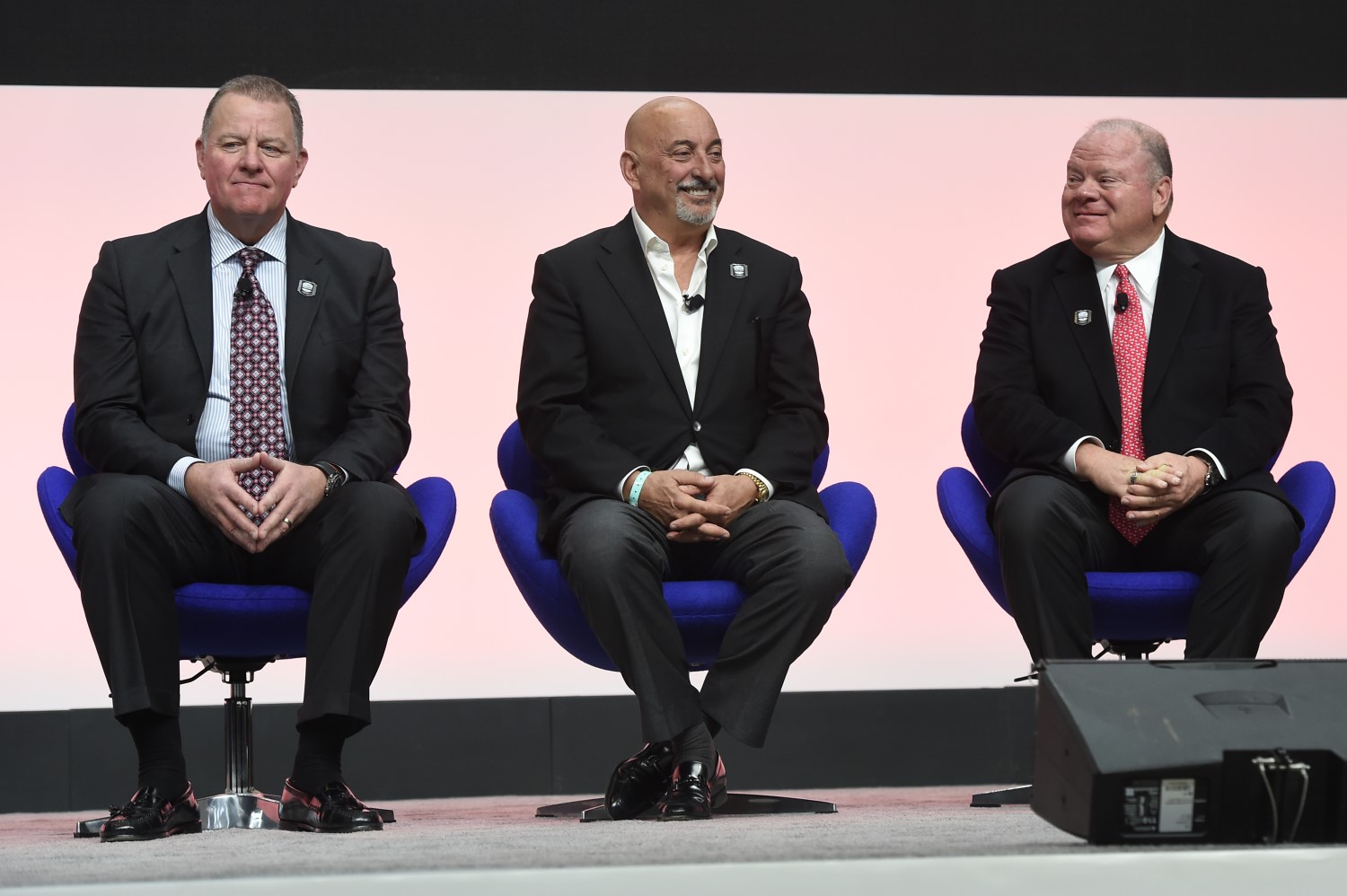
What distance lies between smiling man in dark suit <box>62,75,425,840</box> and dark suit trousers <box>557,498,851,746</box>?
1.21 feet

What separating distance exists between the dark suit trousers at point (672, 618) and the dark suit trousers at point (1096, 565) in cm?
39

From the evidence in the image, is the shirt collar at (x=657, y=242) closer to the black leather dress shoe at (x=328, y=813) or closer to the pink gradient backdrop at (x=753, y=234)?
the pink gradient backdrop at (x=753, y=234)

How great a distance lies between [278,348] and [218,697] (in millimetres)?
1561

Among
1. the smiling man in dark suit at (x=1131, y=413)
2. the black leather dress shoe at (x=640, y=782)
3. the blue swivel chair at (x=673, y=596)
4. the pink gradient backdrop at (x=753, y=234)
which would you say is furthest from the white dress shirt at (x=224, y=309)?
the smiling man in dark suit at (x=1131, y=413)

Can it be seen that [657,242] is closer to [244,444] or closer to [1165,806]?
[244,444]

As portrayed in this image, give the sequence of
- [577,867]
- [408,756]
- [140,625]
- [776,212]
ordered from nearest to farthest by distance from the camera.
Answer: [577,867], [140,625], [408,756], [776,212]

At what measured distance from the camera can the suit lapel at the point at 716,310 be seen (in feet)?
11.3

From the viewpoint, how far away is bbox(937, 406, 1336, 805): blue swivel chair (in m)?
3.33

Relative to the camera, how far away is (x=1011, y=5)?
4789mm

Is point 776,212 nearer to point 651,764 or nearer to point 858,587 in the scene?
point 858,587

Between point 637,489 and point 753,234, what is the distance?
1672 mm

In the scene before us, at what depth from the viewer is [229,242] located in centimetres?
342

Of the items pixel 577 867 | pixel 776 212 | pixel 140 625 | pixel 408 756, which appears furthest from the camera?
pixel 776 212

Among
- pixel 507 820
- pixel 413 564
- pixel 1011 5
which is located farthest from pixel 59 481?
pixel 1011 5
